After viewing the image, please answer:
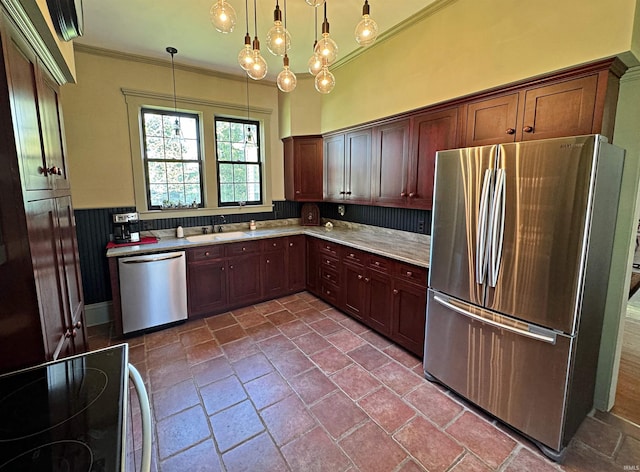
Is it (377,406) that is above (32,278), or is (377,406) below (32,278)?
below

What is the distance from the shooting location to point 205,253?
360 cm

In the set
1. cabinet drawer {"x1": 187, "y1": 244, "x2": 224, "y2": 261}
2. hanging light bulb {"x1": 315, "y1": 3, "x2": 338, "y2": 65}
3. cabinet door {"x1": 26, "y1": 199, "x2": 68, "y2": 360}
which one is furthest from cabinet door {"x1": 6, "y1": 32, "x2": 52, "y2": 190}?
cabinet drawer {"x1": 187, "y1": 244, "x2": 224, "y2": 261}

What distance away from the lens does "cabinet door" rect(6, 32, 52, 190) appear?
1198 millimetres

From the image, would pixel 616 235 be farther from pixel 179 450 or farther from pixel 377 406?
pixel 179 450

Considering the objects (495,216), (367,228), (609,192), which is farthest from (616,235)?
(367,228)

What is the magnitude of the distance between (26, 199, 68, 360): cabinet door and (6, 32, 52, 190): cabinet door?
0.13 metres

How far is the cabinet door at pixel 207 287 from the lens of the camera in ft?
11.7

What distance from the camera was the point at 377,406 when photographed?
2.22 meters

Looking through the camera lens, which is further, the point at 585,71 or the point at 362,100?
the point at 362,100

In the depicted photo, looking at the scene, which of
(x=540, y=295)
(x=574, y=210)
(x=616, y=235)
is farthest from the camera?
(x=616, y=235)

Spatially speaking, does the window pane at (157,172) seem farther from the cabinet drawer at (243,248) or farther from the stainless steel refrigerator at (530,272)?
the stainless steel refrigerator at (530,272)

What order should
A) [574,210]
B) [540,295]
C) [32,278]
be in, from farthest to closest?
[540,295] → [574,210] → [32,278]

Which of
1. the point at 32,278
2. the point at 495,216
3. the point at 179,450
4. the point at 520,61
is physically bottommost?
the point at 179,450

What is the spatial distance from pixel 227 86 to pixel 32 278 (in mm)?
3643
